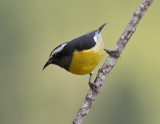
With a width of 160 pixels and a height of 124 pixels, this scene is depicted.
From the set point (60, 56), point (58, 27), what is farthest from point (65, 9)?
point (60, 56)

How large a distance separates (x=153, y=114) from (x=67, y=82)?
12.1 feet

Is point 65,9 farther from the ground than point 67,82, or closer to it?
farther from the ground

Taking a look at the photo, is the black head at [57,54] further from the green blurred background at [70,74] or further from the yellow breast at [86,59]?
the green blurred background at [70,74]

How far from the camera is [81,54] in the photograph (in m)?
6.82

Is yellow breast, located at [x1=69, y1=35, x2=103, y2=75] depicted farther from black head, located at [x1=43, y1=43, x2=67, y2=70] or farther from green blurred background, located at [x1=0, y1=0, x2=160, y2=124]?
green blurred background, located at [x1=0, y1=0, x2=160, y2=124]

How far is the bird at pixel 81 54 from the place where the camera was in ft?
22.3

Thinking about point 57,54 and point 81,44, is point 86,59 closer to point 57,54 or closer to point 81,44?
point 81,44

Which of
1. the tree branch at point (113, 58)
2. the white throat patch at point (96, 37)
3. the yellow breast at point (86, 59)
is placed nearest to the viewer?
the tree branch at point (113, 58)

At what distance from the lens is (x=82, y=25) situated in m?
20.3

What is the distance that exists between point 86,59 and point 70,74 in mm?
11069

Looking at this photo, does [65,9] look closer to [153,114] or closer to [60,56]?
[153,114]

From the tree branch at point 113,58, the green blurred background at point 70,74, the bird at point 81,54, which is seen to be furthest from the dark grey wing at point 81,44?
the green blurred background at point 70,74

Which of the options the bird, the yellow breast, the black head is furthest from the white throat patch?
the black head

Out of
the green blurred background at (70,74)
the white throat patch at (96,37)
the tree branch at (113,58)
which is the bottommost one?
the tree branch at (113,58)
